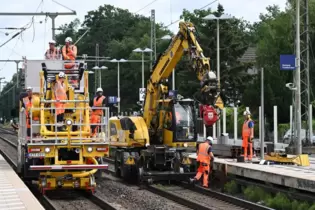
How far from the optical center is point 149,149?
23.2 m

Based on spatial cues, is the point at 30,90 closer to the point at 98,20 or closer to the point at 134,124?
the point at 134,124

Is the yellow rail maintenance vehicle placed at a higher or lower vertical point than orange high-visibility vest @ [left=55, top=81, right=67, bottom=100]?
lower

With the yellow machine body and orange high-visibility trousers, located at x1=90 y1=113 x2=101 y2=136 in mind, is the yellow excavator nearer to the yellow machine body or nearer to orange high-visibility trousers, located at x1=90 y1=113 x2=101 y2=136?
orange high-visibility trousers, located at x1=90 y1=113 x2=101 y2=136

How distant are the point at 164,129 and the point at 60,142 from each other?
6.11 metres

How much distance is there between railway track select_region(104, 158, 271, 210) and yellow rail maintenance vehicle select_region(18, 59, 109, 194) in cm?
242

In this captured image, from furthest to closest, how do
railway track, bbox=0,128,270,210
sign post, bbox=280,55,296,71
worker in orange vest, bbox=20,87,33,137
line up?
sign post, bbox=280,55,296,71 → worker in orange vest, bbox=20,87,33,137 → railway track, bbox=0,128,270,210

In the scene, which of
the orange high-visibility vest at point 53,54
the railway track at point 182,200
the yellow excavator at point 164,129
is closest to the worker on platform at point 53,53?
the orange high-visibility vest at point 53,54

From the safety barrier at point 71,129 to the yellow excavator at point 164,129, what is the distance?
3513 mm

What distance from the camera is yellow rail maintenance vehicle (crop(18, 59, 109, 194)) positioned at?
1853 cm

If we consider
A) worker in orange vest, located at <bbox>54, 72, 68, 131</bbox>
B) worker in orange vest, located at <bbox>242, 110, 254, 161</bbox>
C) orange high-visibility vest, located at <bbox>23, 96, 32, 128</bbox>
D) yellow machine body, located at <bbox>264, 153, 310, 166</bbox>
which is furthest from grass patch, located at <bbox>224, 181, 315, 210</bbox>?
orange high-visibility vest, located at <bbox>23, 96, 32, 128</bbox>

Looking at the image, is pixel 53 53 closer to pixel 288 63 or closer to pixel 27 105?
pixel 27 105

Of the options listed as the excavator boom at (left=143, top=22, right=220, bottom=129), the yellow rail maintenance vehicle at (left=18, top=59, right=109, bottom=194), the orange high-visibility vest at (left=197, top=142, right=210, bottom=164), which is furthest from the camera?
the orange high-visibility vest at (left=197, top=142, right=210, bottom=164)

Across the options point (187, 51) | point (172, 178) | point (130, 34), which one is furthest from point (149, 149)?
point (130, 34)

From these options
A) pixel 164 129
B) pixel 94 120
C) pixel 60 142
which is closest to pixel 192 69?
pixel 164 129
